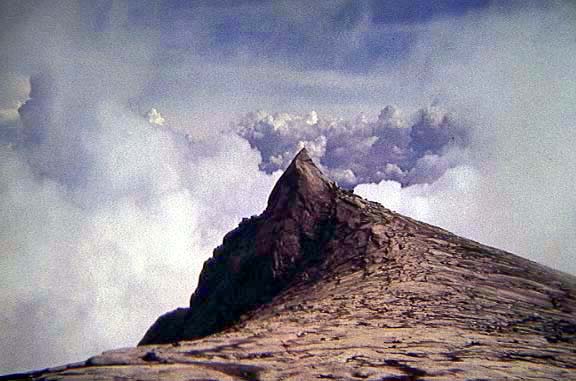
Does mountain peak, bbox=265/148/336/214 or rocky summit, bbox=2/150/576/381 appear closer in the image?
rocky summit, bbox=2/150/576/381

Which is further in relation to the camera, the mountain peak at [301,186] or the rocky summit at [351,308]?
the mountain peak at [301,186]

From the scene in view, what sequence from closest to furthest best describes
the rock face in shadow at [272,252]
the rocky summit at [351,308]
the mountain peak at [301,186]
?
the rocky summit at [351,308], the rock face in shadow at [272,252], the mountain peak at [301,186]

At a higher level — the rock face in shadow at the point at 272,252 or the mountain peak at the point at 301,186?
the mountain peak at the point at 301,186

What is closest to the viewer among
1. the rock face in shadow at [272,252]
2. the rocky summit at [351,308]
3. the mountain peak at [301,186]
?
the rocky summit at [351,308]

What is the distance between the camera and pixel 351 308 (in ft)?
55.1

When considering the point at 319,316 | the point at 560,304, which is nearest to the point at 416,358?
the point at 319,316

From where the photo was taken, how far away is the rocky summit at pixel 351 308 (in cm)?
1105

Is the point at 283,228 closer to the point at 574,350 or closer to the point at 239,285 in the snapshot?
the point at 239,285

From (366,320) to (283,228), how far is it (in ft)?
39.1

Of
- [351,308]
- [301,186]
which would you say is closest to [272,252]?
[301,186]

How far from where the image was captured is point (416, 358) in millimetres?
11695

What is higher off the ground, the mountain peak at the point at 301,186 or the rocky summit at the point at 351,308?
the mountain peak at the point at 301,186

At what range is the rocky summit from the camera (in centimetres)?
1105

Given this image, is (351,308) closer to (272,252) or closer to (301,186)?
(272,252)
